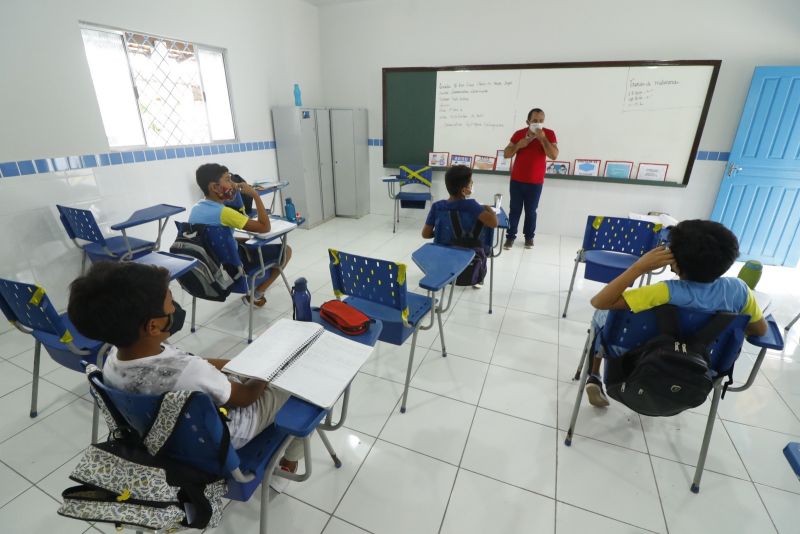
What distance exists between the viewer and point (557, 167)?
177 inches

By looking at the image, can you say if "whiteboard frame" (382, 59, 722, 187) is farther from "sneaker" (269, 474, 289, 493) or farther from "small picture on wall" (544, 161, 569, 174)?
"sneaker" (269, 474, 289, 493)

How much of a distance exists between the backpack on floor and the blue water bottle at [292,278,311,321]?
51 centimetres

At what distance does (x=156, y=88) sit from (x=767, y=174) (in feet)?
19.3

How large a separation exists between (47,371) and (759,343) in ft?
11.6

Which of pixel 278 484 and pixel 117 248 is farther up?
pixel 117 248

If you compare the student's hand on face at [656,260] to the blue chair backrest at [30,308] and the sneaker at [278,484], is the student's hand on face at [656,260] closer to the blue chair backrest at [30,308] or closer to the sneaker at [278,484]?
the sneaker at [278,484]

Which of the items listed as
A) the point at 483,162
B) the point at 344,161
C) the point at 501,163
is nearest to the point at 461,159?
the point at 483,162

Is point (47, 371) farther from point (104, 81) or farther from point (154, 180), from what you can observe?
point (104, 81)

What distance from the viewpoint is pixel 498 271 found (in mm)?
3734

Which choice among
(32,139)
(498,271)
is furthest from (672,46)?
(32,139)

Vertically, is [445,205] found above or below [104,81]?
below

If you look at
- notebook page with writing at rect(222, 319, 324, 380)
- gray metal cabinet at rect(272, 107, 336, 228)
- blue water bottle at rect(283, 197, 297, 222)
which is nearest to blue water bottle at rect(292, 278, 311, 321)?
notebook page with writing at rect(222, 319, 324, 380)

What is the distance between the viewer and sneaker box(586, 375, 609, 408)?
1.94 metres

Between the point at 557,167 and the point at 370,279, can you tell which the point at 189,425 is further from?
the point at 557,167
